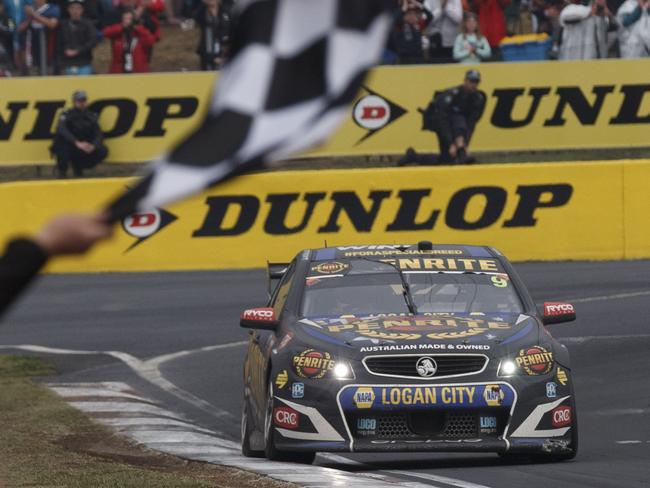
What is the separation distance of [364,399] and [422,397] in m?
0.35

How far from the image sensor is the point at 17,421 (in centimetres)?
1449

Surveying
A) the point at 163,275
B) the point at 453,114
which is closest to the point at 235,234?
the point at 163,275

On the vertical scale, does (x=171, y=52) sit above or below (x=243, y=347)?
below

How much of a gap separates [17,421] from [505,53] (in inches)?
648

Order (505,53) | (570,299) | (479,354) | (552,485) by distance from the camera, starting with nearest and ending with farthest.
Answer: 1. (552,485)
2. (479,354)
3. (570,299)
4. (505,53)

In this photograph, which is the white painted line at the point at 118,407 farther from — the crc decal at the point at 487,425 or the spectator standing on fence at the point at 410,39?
the spectator standing on fence at the point at 410,39

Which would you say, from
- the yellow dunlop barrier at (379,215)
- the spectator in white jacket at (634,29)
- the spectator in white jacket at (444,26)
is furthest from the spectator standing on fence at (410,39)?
the yellow dunlop barrier at (379,215)

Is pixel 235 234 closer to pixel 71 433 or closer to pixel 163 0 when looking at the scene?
pixel 163 0

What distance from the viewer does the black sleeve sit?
2.85m

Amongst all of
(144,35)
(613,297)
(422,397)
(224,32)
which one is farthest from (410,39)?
(422,397)

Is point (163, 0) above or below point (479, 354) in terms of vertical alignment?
below

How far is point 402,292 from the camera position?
1243cm

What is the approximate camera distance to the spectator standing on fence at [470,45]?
28.4 metres

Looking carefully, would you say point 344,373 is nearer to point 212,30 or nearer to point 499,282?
point 499,282
